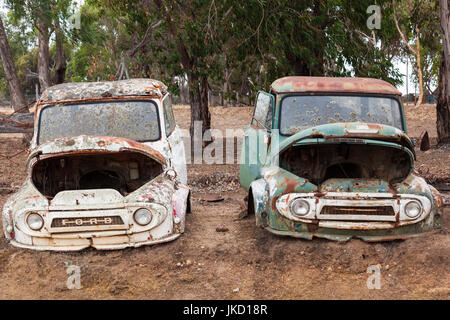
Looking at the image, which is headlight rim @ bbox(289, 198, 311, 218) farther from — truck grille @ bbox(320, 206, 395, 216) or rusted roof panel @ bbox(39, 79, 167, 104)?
rusted roof panel @ bbox(39, 79, 167, 104)

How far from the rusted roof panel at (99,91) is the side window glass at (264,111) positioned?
1498 mm

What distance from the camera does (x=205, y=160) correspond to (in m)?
14.1

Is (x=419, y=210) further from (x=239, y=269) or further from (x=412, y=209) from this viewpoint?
(x=239, y=269)

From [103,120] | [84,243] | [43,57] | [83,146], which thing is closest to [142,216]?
[84,243]

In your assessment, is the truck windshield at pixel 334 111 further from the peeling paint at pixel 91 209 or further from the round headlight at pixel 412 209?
the peeling paint at pixel 91 209

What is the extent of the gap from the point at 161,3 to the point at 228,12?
92.2 inches

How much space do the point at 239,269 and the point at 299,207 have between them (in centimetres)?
90

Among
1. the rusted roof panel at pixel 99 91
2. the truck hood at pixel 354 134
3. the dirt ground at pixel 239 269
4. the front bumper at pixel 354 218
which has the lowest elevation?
the dirt ground at pixel 239 269

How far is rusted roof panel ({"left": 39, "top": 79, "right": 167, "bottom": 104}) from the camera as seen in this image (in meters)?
6.82

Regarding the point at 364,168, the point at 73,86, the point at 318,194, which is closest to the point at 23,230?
the point at 73,86

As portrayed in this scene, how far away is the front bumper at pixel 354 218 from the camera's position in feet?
17.3

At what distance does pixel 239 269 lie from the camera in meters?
5.19

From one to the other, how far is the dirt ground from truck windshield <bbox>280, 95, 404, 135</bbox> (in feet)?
5.16

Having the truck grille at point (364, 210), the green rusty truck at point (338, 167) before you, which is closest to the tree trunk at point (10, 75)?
the green rusty truck at point (338, 167)
